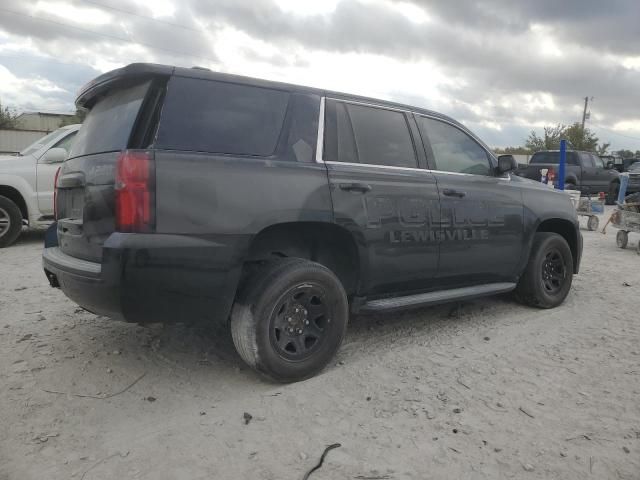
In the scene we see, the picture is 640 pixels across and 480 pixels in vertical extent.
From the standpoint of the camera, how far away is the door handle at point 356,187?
3.40 m

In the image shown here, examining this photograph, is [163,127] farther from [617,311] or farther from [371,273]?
[617,311]

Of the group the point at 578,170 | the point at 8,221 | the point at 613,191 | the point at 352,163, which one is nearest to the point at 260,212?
the point at 352,163

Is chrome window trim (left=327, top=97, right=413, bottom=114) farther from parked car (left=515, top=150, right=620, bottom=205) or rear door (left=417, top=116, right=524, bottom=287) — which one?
parked car (left=515, top=150, right=620, bottom=205)

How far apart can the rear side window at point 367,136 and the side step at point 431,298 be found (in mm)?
981

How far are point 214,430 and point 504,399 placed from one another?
165 cm

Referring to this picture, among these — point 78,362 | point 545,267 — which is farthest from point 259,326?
point 545,267

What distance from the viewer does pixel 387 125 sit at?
12.8 feet

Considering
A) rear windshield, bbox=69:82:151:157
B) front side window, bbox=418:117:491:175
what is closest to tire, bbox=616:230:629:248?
front side window, bbox=418:117:491:175

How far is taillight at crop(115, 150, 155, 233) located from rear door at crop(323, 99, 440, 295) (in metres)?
1.15

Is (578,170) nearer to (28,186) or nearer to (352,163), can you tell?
(28,186)

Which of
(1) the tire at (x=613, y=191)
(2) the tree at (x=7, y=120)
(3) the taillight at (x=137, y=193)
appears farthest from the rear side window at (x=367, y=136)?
(2) the tree at (x=7, y=120)

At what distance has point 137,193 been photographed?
2.68 metres

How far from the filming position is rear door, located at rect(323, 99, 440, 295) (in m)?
3.46

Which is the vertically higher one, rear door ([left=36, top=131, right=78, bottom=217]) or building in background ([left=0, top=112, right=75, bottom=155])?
building in background ([left=0, top=112, right=75, bottom=155])
